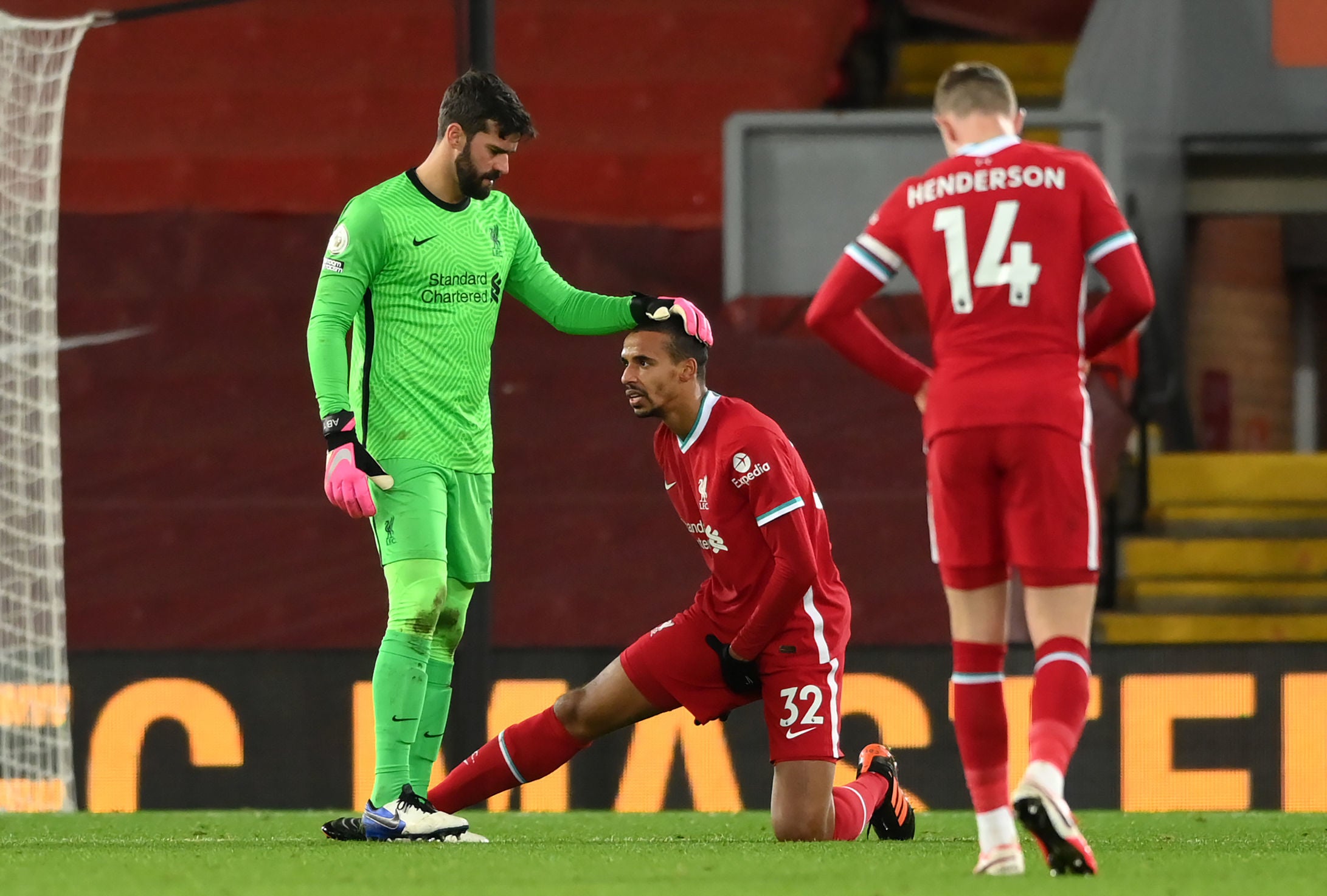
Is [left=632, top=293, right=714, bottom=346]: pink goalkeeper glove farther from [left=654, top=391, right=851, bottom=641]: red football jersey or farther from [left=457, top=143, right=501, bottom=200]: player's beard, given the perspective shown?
[left=457, top=143, right=501, bottom=200]: player's beard

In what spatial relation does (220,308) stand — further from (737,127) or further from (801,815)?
(801,815)

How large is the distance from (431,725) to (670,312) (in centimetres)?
100

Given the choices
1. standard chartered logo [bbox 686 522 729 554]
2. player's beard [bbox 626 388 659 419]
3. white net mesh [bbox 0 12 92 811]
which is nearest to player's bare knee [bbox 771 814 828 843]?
standard chartered logo [bbox 686 522 729 554]

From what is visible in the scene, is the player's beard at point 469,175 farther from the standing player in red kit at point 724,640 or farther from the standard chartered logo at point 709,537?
the standard chartered logo at point 709,537

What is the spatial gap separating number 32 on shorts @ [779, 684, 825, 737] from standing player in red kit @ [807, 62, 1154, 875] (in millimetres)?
912

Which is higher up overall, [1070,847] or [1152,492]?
[1152,492]

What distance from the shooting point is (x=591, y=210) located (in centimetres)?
983

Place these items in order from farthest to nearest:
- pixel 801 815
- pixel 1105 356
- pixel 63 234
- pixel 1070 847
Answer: pixel 63 234 → pixel 1105 356 → pixel 801 815 → pixel 1070 847

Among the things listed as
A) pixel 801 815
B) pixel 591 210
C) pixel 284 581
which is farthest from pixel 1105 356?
pixel 801 815

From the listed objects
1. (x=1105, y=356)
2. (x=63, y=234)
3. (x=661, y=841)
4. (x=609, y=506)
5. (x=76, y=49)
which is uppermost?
(x=76, y=49)

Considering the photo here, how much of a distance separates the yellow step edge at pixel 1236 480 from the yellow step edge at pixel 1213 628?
772 millimetres

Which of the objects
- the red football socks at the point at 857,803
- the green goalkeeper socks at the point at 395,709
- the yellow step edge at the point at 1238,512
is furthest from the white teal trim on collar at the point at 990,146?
the yellow step edge at the point at 1238,512

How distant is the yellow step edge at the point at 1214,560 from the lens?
828 centimetres

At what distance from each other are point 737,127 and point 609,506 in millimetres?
1776
